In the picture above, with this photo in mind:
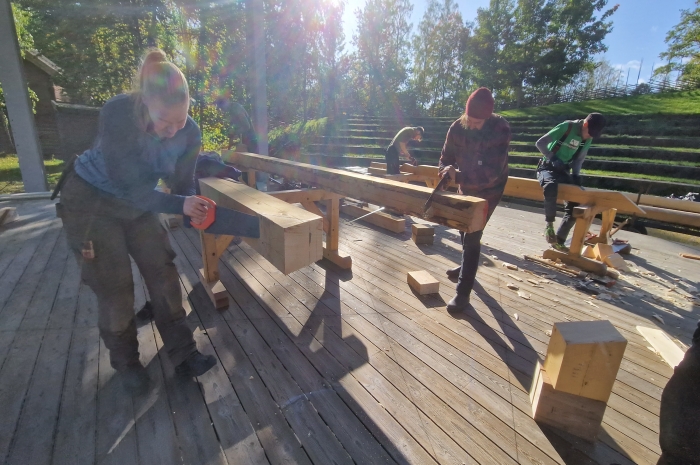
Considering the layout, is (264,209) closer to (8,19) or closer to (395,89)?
(8,19)

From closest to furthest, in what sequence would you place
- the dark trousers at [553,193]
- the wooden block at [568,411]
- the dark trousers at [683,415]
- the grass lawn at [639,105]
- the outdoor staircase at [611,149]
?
1. the dark trousers at [683,415]
2. the wooden block at [568,411]
3. the dark trousers at [553,193]
4. the outdoor staircase at [611,149]
5. the grass lawn at [639,105]

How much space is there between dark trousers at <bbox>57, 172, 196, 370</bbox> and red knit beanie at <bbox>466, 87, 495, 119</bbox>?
190 cm

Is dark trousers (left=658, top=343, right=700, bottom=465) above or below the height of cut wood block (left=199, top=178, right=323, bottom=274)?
below

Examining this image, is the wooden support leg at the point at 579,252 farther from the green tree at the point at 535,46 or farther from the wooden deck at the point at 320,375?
the green tree at the point at 535,46

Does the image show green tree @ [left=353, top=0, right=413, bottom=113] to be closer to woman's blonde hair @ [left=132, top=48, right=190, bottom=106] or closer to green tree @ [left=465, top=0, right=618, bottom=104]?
green tree @ [left=465, top=0, right=618, bottom=104]

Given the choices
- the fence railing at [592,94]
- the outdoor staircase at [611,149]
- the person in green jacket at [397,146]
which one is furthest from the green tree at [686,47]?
the person in green jacket at [397,146]

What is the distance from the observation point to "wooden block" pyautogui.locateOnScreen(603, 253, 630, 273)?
3174 mm

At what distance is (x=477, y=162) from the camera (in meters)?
2.28

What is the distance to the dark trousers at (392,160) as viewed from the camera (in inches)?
215

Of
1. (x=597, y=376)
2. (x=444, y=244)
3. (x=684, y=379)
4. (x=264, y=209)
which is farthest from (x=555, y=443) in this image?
(x=444, y=244)

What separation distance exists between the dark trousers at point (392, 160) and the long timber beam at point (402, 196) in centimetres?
307

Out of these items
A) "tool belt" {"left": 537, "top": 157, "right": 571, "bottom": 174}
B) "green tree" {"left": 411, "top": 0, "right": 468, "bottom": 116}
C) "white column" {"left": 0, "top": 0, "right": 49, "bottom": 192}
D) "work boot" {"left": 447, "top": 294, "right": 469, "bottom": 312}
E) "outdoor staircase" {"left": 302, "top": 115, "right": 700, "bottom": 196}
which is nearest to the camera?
"work boot" {"left": 447, "top": 294, "right": 469, "bottom": 312}

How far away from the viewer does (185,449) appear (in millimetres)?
1264

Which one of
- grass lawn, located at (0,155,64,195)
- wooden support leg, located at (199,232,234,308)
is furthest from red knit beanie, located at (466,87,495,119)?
grass lawn, located at (0,155,64,195)
